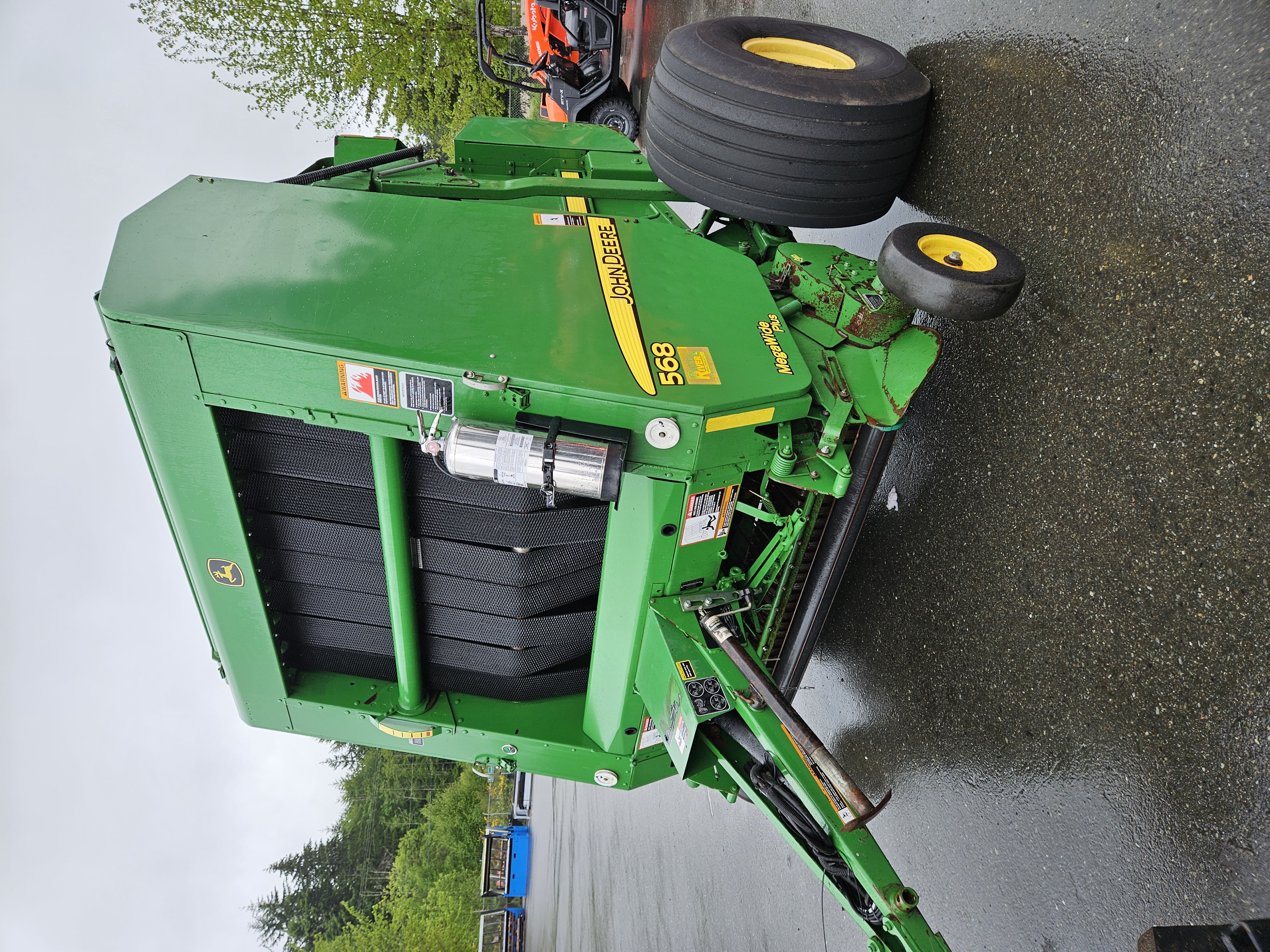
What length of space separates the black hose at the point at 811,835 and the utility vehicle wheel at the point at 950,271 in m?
1.44

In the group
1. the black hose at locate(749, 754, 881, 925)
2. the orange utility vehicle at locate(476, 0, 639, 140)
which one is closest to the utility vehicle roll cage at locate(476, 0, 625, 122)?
the orange utility vehicle at locate(476, 0, 639, 140)

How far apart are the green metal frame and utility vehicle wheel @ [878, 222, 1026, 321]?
30 centimetres

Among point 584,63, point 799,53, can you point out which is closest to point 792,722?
point 799,53

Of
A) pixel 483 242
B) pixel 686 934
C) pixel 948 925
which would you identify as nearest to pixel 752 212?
pixel 483 242

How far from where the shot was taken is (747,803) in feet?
13.9

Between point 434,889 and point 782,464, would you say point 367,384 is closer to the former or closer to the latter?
point 782,464

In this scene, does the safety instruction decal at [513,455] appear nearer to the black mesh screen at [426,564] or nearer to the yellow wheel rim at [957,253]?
the black mesh screen at [426,564]

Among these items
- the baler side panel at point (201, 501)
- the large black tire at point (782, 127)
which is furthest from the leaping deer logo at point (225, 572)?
the large black tire at point (782, 127)

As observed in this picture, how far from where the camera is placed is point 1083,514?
→ 7.51ft

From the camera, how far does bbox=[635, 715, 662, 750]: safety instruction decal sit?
2.91m

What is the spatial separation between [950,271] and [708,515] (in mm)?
1008

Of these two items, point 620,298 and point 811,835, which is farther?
point 620,298

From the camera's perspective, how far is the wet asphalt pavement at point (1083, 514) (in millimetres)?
1896

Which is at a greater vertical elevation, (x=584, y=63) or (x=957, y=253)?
(x=957, y=253)
